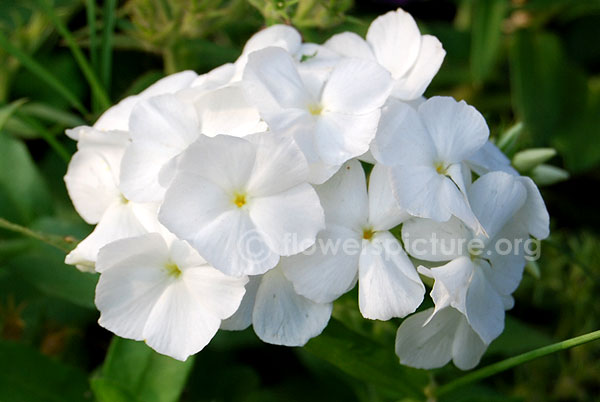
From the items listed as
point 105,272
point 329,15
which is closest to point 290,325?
point 105,272

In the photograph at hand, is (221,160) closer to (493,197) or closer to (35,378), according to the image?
(493,197)

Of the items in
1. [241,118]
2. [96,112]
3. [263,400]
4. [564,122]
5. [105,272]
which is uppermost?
[241,118]

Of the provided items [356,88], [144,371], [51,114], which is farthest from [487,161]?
[51,114]

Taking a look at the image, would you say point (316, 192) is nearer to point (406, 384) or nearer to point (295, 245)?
point (295, 245)

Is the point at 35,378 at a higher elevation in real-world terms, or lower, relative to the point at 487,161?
lower

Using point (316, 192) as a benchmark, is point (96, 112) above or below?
below

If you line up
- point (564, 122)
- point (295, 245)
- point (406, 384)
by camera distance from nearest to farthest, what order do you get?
point (295, 245) < point (406, 384) < point (564, 122)

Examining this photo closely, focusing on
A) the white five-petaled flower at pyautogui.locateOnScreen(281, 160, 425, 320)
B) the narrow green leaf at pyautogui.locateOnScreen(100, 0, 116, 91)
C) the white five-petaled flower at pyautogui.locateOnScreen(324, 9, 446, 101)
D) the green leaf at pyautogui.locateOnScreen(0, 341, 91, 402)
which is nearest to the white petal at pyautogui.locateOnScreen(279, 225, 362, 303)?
the white five-petaled flower at pyautogui.locateOnScreen(281, 160, 425, 320)
